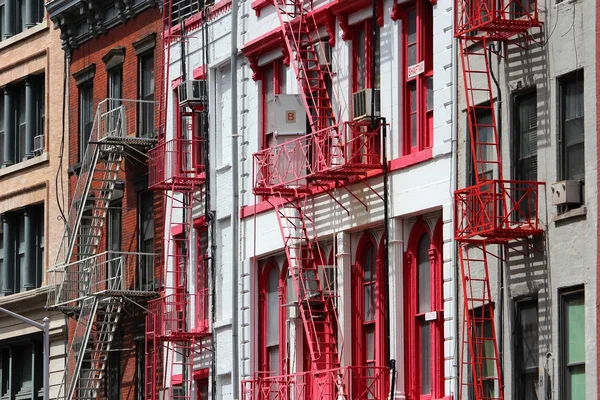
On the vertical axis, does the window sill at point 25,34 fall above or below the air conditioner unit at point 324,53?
above

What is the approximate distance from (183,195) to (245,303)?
441 cm

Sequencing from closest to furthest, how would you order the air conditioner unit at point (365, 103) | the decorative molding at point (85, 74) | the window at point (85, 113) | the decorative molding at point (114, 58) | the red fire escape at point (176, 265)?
the air conditioner unit at point (365, 103), the red fire escape at point (176, 265), the decorative molding at point (114, 58), the decorative molding at point (85, 74), the window at point (85, 113)

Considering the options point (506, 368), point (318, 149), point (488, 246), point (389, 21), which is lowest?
point (506, 368)

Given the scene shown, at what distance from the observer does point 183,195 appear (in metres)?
45.8

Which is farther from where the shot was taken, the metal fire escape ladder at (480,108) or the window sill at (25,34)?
the window sill at (25,34)

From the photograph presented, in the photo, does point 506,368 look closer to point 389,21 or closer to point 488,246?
point 488,246

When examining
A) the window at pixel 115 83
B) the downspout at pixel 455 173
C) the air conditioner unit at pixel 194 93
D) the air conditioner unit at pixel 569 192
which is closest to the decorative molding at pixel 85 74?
the window at pixel 115 83

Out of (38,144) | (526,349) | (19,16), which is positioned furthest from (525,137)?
(19,16)

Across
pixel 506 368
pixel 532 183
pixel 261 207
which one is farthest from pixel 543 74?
pixel 261 207

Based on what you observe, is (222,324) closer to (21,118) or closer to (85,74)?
(85,74)

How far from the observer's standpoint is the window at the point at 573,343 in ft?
101

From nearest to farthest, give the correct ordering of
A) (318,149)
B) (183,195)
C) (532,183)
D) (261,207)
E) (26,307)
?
(532,183) < (318,149) < (261,207) < (183,195) < (26,307)

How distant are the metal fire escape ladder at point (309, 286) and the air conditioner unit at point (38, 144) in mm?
15258

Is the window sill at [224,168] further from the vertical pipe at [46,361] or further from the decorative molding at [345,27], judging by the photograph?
the vertical pipe at [46,361]
